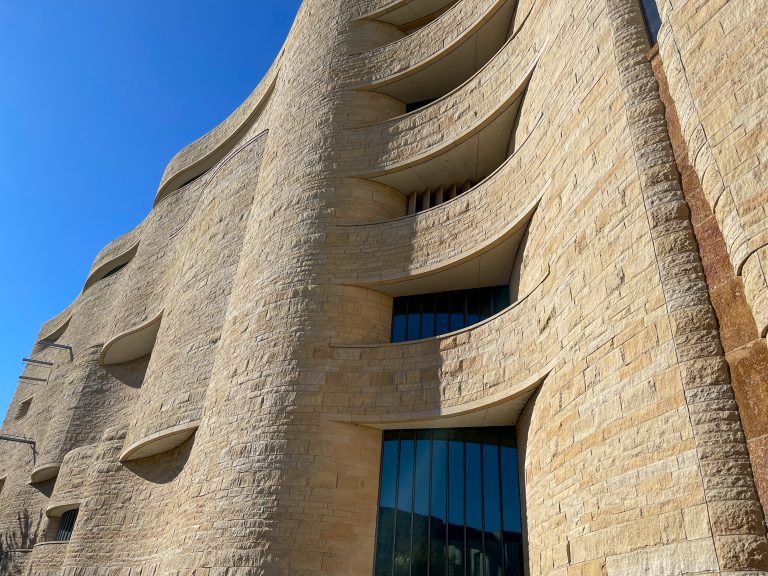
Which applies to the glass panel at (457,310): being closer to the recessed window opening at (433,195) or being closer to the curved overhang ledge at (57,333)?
the recessed window opening at (433,195)

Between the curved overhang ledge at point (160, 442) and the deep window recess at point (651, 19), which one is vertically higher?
the deep window recess at point (651, 19)

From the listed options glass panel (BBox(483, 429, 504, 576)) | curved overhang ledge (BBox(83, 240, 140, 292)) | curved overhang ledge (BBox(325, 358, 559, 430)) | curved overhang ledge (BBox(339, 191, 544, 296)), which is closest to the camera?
curved overhang ledge (BBox(325, 358, 559, 430))

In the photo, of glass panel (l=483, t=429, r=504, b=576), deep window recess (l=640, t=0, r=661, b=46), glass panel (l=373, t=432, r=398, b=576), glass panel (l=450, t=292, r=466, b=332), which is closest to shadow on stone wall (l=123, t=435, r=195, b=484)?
glass panel (l=373, t=432, r=398, b=576)

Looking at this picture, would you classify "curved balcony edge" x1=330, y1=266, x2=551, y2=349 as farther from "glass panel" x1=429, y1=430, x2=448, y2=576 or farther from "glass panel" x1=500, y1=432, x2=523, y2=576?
"glass panel" x1=500, y1=432, x2=523, y2=576

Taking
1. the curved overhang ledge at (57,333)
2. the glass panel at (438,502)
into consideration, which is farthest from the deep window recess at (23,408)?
the glass panel at (438,502)

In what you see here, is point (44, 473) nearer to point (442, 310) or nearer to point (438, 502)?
point (442, 310)

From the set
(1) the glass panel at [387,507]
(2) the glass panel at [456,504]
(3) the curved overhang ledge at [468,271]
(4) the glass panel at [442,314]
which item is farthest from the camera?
(4) the glass panel at [442,314]

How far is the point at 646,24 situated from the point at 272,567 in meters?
9.90

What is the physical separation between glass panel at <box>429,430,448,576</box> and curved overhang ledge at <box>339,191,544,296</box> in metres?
3.08

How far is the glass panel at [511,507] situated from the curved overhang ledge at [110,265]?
2249 centimetres

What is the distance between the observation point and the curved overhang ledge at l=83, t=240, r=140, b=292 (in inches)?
1099

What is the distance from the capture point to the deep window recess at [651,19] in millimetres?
7691

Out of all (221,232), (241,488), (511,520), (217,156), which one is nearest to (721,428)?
(511,520)

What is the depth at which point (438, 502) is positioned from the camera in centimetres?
1021
